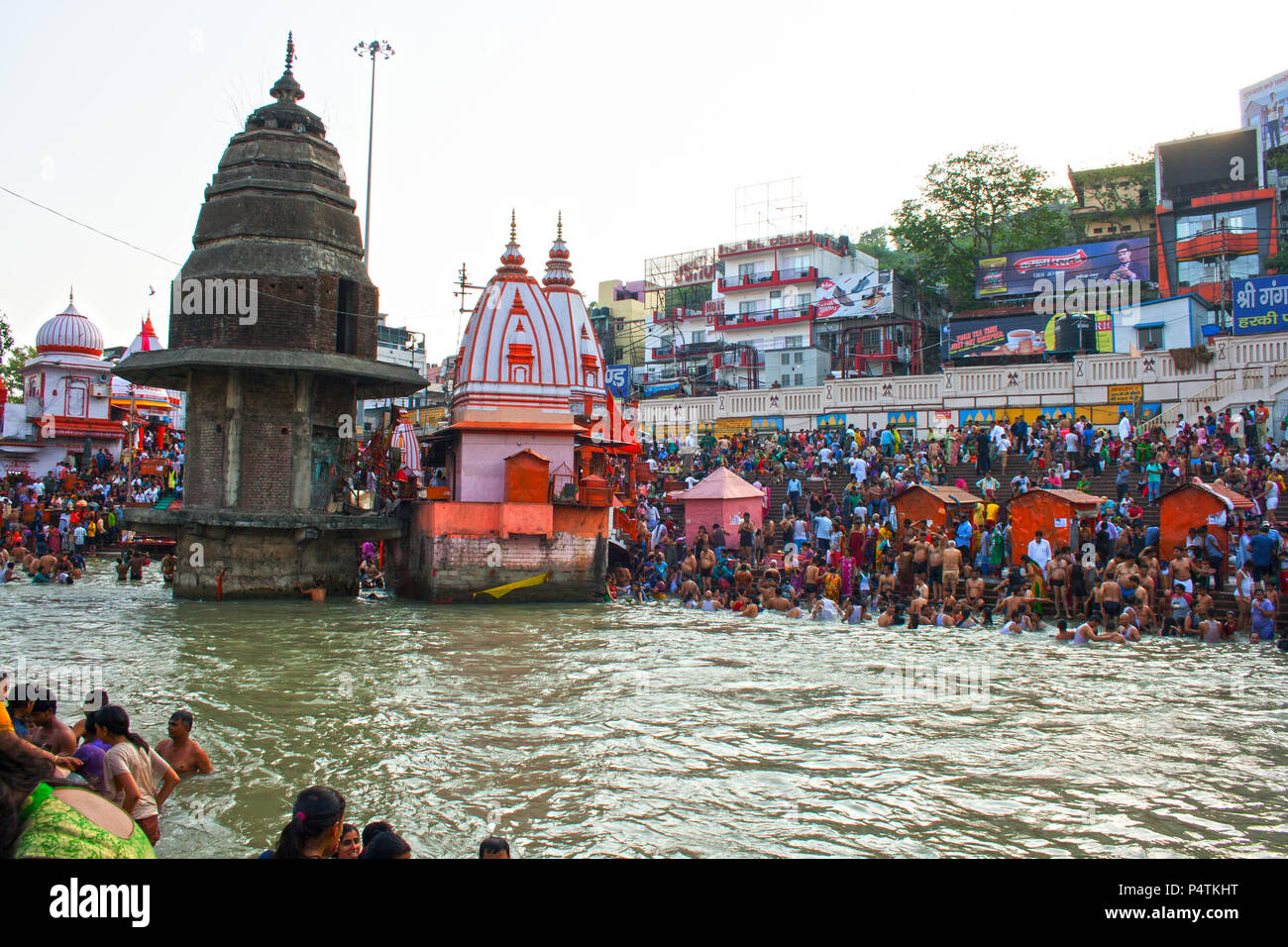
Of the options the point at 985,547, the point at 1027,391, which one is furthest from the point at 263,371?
A: the point at 1027,391

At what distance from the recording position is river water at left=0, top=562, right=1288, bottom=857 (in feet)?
24.3

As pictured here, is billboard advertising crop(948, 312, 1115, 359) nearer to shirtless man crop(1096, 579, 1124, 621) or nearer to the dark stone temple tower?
shirtless man crop(1096, 579, 1124, 621)

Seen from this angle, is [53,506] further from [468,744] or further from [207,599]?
[468,744]

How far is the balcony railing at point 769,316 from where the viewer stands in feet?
175

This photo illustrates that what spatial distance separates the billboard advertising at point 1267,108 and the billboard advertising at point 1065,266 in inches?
371

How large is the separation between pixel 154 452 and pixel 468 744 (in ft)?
116

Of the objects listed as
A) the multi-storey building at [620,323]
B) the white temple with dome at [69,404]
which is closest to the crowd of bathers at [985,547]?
the white temple with dome at [69,404]

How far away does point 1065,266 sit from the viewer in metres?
43.7

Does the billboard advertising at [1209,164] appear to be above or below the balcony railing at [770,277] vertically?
above

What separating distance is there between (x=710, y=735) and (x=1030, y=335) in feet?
116

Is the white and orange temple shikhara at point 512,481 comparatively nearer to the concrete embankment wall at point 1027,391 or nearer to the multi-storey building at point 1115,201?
the concrete embankment wall at point 1027,391

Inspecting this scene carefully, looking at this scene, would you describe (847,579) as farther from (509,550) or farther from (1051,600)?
(509,550)

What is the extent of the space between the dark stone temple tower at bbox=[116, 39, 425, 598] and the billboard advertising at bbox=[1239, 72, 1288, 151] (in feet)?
149
